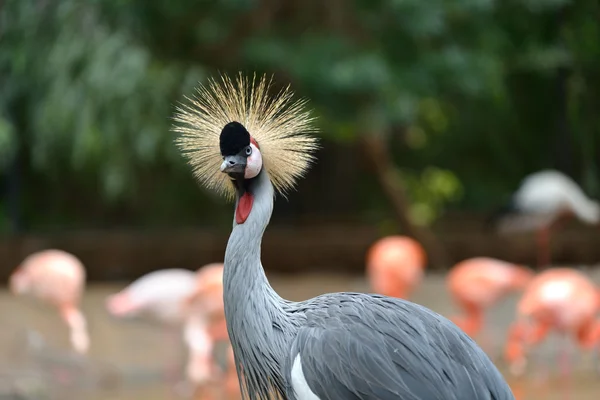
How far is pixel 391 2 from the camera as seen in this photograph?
261 inches

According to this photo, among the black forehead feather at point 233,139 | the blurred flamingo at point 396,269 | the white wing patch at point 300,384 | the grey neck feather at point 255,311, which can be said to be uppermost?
the blurred flamingo at point 396,269

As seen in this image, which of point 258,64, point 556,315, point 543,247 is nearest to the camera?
point 556,315

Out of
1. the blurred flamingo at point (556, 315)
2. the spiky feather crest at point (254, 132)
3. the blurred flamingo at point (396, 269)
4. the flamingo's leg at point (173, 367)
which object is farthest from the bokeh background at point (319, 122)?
the spiky feather crest at point (254, 132)

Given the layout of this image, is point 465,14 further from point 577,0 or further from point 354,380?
point 354,380

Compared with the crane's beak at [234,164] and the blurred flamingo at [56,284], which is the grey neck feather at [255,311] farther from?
the blurred flamingo at [56,284]

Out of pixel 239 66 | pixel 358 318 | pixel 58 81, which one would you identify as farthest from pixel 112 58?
pixel 358 318

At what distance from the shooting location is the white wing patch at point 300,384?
82.9 inches

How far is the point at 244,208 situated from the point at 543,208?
554cm

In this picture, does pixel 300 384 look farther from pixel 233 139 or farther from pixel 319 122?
pixel 319 122

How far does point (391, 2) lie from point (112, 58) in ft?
7.31

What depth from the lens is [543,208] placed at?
738 cm

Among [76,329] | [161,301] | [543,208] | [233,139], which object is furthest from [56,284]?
Result: [543,208]

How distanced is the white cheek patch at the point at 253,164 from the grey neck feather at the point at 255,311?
5 centimetres

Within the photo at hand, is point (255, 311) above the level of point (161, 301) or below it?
below
